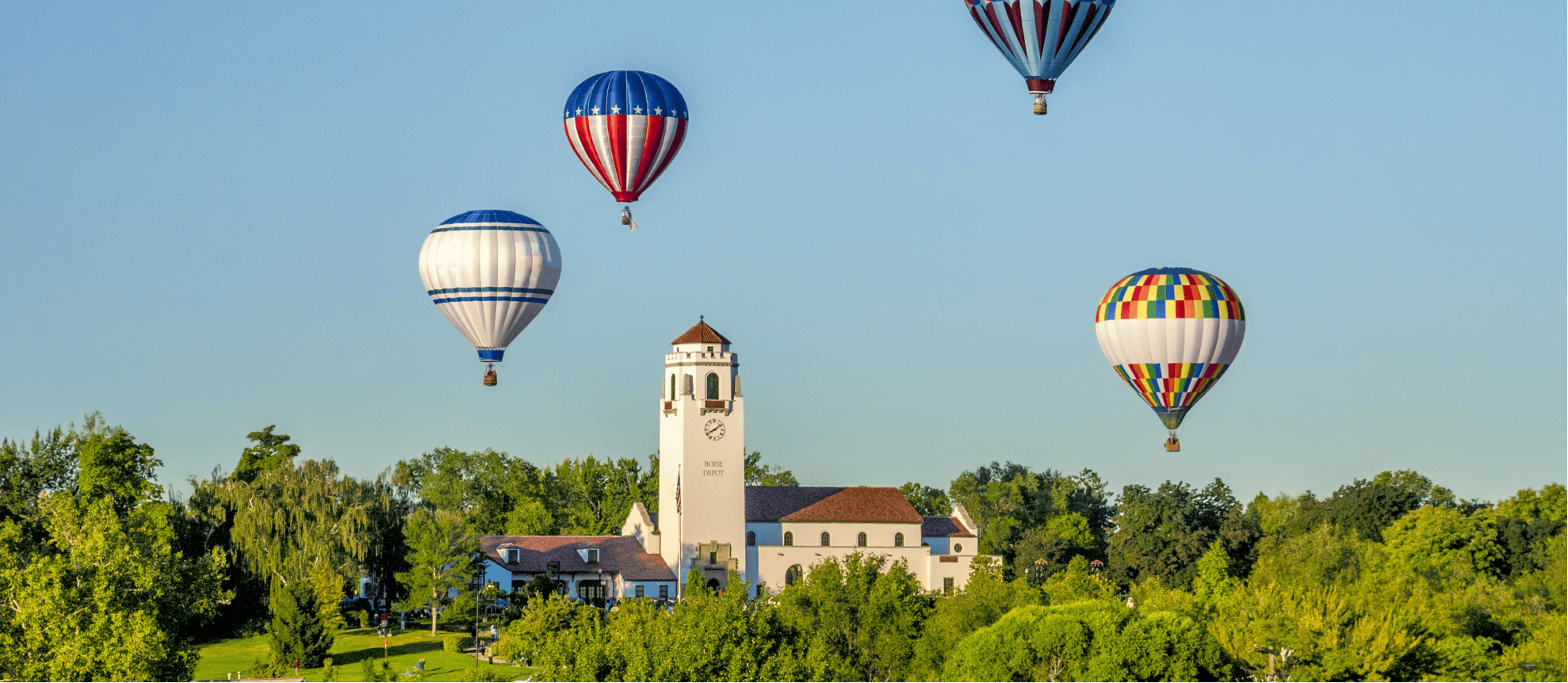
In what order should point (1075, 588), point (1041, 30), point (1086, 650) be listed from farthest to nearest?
point (1075, 588)
point (1041, 30)
point (1086, 650)

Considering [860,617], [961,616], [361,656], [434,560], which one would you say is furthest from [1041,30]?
[434,560]

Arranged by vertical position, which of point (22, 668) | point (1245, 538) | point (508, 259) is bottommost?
point (22, 668)

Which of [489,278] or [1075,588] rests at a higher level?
[489,278]

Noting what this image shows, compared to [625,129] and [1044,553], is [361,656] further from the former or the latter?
[1044,553]

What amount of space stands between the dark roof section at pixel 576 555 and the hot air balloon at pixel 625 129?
26.2 metres

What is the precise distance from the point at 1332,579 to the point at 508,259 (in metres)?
28.3

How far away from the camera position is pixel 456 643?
6444 centimetres

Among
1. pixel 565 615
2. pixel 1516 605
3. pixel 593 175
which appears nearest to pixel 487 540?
pixel 565 615

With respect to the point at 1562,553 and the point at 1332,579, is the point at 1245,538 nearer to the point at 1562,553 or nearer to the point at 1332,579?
the point at 1332,579

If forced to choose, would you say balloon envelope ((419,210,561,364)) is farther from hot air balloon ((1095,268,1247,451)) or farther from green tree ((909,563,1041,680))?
hot air balloon ((1095,268,1247,451))

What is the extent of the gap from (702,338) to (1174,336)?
1117 inches

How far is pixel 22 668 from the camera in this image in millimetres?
48000

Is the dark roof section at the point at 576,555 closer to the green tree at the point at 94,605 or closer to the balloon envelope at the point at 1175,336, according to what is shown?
the green tree at the point at 94,605

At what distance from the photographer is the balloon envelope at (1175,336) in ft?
180
